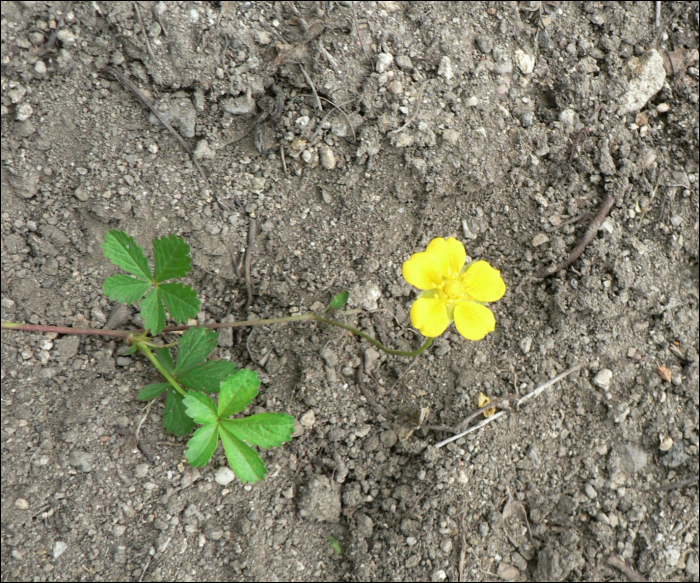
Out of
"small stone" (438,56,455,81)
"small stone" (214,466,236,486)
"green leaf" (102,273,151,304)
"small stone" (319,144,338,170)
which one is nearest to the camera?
"green leaf" (102,273,151,304)

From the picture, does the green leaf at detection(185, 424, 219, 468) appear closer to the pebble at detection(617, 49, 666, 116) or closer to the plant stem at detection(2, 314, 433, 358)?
the plant stem at detection(2, 314, 433, 358)

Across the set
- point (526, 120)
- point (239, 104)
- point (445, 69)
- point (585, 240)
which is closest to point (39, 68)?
point (239, 104)

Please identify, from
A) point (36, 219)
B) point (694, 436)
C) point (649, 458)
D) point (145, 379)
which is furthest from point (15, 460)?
point (694, 436)

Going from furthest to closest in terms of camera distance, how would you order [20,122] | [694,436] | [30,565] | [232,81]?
[694,436] < [232,81] < [20,122] < [30,565]

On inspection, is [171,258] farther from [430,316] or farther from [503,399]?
[503,399]

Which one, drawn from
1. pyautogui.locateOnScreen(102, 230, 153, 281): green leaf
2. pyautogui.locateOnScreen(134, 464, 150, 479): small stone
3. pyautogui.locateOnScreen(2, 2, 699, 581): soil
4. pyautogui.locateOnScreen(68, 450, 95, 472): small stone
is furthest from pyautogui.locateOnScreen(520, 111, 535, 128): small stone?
pyautogui.locateOnScreen(68, 450, 95, 472): small stone

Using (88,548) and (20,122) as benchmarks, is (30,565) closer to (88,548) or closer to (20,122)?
(88,548)
